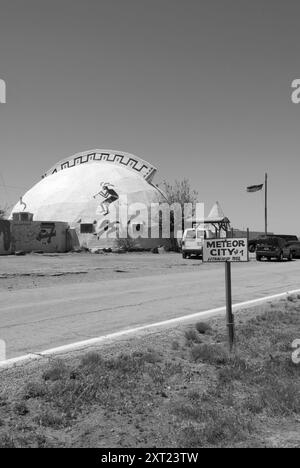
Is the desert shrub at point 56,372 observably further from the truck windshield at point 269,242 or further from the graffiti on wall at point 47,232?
the graffiti on wall at point 47,232

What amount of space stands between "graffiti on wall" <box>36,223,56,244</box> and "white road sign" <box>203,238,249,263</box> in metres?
35.4

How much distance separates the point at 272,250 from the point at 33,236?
60.8 feet

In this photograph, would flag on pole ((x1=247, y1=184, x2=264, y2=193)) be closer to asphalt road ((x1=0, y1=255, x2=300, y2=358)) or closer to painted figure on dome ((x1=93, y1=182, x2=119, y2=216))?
painted figure on dome ((x1=93, y1=182, x2=119, y2=216))

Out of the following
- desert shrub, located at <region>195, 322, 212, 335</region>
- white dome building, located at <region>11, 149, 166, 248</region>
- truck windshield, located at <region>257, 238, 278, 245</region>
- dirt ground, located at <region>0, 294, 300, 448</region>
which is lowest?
dirt ground, located at <region>0, 294, 300, 448</region>

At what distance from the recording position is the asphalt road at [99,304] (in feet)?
27.0

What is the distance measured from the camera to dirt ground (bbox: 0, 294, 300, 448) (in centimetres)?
423

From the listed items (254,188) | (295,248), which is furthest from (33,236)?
(254,188)

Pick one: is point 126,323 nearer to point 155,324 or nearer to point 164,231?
point 155,324

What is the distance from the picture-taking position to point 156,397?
204 inches

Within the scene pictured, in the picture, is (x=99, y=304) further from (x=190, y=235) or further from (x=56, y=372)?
(x=190, y=235)

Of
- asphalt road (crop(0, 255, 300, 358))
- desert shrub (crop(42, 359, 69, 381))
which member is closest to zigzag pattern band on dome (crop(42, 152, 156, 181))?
asphalt road (crop(0, 255, 300, 358))

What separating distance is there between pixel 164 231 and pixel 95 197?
7737mm

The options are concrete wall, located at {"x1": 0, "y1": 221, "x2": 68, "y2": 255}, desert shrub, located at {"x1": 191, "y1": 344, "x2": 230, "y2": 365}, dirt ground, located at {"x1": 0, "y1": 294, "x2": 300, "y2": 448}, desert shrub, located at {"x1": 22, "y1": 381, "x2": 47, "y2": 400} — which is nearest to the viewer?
dirt ground, located at {"x1": 0, "y1": 294, "x2": 300, "y2": 448}

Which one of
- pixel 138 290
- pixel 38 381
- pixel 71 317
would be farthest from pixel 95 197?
pixel 38 381
